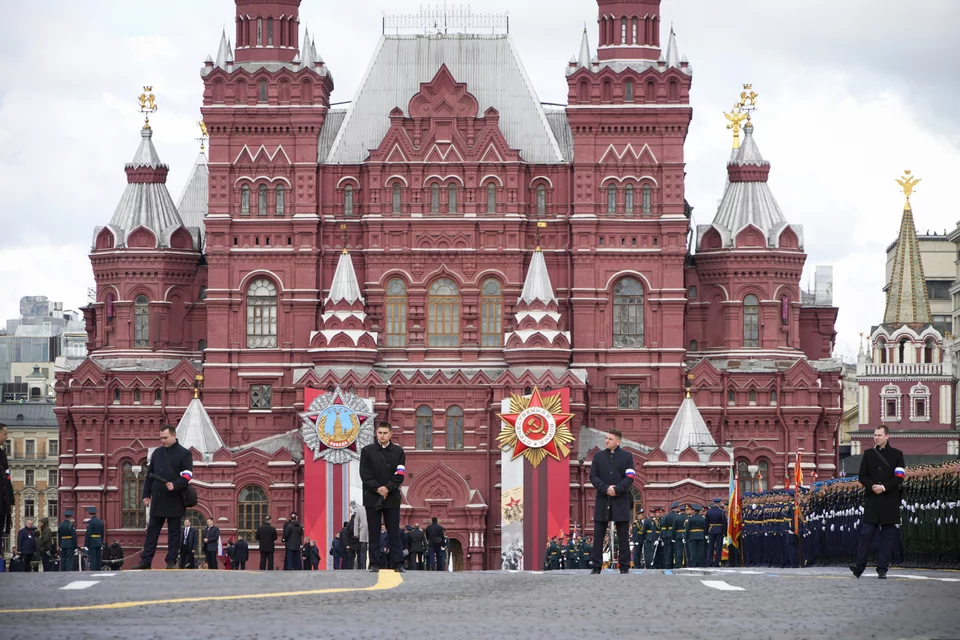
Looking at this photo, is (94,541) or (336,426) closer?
(94,541)

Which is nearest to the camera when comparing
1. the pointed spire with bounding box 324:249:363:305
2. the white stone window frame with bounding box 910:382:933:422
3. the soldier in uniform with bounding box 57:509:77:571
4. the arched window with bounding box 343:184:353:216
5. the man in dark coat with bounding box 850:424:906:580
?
the man in dark coat with bounding box 850:424:906:580

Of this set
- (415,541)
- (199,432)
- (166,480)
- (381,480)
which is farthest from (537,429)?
(381,480)

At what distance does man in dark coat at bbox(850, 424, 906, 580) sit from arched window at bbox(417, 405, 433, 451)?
43680 millimetres

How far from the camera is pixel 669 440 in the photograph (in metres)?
68.6

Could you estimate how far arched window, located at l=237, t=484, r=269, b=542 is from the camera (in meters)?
68.2

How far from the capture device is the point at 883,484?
26266 mm

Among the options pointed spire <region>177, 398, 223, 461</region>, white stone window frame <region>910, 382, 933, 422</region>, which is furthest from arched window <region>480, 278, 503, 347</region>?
white stone window frame <region>910, 382, 933, 422</region>

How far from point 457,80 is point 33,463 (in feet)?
165

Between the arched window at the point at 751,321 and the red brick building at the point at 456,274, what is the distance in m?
0.08

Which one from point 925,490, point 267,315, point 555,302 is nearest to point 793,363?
point 555,302

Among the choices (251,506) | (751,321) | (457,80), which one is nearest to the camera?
(251,506)

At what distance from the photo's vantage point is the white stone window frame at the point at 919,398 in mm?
120000

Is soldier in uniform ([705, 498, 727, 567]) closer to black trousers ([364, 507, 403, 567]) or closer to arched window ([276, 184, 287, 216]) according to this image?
black trousers ([364, 507, 403, 567])

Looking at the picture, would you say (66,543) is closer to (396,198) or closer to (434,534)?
(434,534)
